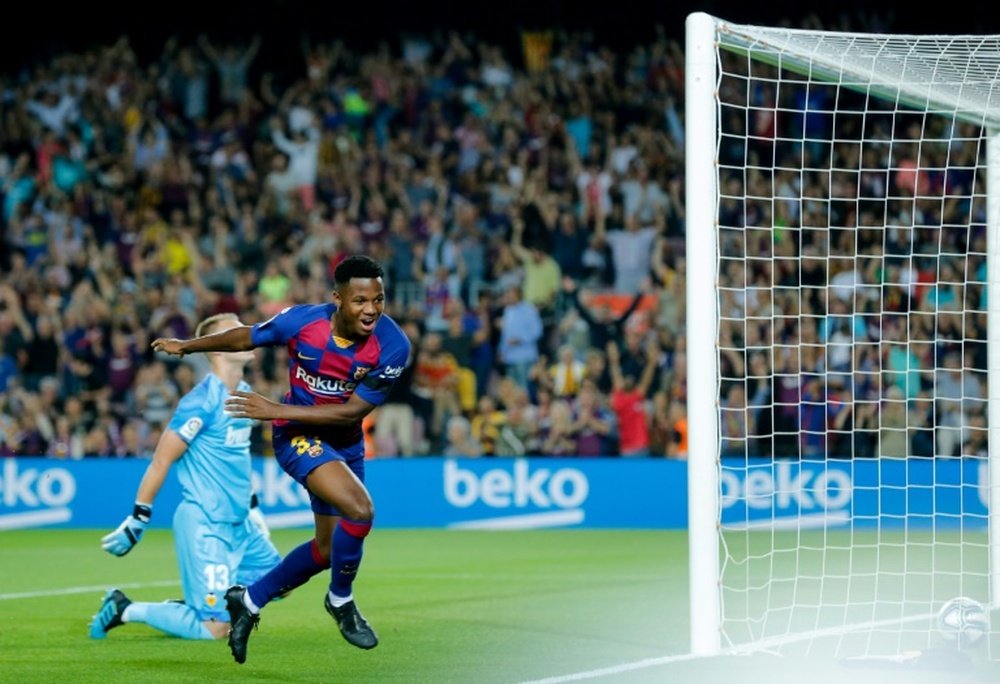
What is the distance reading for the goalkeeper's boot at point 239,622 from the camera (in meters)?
7.50

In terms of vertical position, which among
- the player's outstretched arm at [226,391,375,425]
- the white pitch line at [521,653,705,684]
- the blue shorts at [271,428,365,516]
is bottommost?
the white pitch line at [521,653,705,684]

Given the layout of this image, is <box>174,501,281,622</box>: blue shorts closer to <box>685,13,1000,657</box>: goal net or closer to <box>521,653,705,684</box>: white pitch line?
<box>521,653,705,684</box>: white pitch line

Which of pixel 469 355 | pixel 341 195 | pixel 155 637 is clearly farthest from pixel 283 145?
pixel 155 637

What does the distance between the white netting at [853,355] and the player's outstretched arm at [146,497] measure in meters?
2.98

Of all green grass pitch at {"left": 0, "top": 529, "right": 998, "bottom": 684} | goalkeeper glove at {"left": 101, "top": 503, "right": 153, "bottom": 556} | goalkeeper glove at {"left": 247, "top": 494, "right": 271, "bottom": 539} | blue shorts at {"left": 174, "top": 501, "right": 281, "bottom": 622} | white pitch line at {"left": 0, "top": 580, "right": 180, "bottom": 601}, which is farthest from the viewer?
white pitch line at {"left": 0, "top": 580, "right": 180, "bottom": 601}

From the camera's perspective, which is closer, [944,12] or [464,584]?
[464,584]

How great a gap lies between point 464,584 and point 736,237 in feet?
29.0

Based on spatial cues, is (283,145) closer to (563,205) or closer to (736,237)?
(563,205)

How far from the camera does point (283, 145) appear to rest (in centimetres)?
2162

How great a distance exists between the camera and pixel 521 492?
660 inches

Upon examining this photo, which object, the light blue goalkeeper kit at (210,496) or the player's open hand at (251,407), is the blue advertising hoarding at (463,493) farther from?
the player's open hand at (251,407)

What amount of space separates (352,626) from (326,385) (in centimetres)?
113

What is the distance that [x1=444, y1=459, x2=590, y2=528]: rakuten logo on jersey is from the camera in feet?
54.9

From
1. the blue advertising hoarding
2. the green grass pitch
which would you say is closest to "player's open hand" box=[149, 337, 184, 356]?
the green grass pitch
